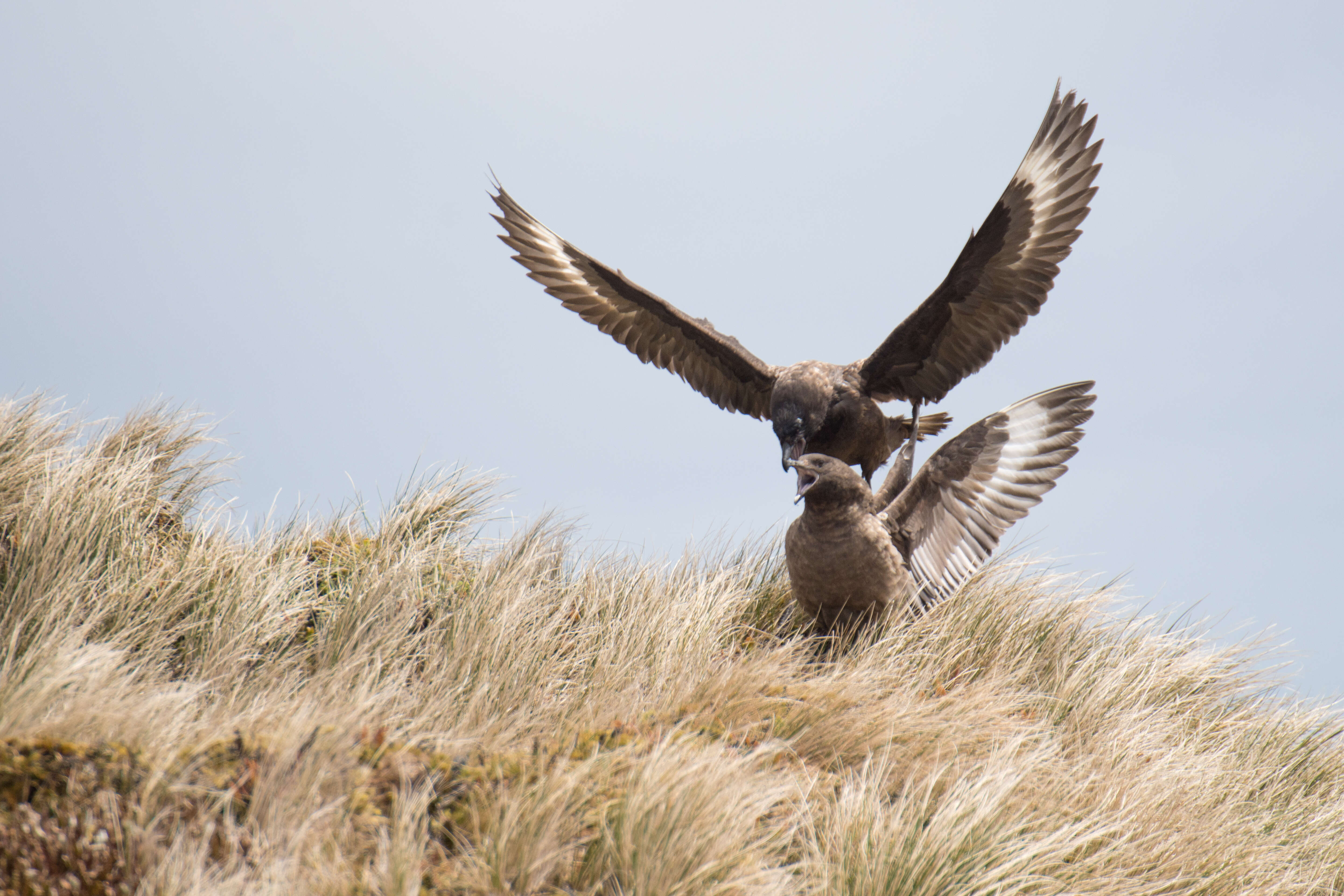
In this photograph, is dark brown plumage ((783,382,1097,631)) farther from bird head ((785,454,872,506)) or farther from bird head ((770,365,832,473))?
bird head ((770,365,832,473))

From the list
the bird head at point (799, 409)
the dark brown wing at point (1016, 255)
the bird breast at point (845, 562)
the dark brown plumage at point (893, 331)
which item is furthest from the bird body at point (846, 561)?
the dark brown wing at point (1016, 255)

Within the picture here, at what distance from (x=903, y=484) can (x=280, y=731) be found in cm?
409

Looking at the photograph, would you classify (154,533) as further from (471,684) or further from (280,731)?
(280,731)

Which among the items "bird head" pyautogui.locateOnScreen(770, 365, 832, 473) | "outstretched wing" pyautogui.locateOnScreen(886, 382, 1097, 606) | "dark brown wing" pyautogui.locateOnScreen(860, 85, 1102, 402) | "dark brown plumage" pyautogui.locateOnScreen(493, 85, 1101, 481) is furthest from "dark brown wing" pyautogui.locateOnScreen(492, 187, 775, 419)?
"outstretched wing" pyautogui.locateOnScreen(886, 382, 1097, 606)

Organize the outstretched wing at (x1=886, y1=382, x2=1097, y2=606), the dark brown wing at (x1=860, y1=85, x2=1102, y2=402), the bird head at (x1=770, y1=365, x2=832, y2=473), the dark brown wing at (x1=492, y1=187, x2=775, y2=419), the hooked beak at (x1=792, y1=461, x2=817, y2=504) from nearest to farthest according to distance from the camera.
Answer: the hooked beak at (x1=792, y1=461, x2=817, y2=504)
the outstretched wing at (x1=886, y1=382, x2=1097, y2=606)
the dark brown wing at (x1=860, y1=85, x2=1102, y2=402)
the bird head at (x1=770, y1=365, x2=832, y2=473)
the dark brown wing at (x1=492, y1=187, x2=775, y2=419)

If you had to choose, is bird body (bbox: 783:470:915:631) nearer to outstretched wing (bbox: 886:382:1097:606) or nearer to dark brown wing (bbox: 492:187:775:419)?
outstretched wing (bbox: 886:382:1097:606)

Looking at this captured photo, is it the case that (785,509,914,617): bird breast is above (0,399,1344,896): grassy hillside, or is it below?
above

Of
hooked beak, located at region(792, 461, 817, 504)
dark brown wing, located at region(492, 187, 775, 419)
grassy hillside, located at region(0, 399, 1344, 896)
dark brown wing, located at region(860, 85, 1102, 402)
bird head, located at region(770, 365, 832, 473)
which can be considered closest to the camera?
grassy hillside, located at region(0, 399, 1344, 896)

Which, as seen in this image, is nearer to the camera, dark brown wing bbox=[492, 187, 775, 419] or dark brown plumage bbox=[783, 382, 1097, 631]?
dark brown plumage bbox=[783, 382, 1097, 631]

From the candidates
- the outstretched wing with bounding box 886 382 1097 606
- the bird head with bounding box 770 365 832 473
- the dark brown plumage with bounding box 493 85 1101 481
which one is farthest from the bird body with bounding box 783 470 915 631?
the bird head with bounding box 770 365 832 473

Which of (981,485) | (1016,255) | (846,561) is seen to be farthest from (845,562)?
(1016,255)

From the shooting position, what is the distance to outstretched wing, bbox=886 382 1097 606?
18.2 feet

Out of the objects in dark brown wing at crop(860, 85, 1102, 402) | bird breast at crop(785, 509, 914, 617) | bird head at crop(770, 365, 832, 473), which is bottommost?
bird breast at crop(785, 509, 914, 617)

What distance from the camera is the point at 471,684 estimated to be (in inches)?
184
